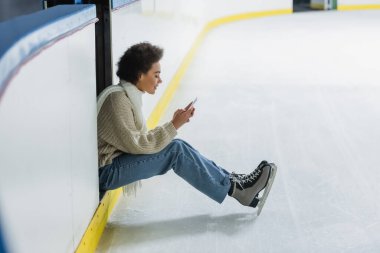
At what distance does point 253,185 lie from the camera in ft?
9.86

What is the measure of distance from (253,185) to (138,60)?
31.8 inches

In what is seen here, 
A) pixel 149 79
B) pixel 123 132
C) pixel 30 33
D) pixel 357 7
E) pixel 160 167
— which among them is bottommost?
pixel 357 7

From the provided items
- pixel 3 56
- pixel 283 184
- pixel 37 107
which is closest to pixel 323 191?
pixel 283 184

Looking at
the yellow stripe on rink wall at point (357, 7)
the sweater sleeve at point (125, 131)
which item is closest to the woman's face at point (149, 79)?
the sweater sleeve at point (125, 131)

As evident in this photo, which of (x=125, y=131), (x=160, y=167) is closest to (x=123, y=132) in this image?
(x=125, y=131)

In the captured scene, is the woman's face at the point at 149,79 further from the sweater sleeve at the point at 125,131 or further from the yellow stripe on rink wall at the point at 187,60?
the yellow stripe on rink wall at the point at 187,60

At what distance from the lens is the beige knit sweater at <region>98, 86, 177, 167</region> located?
8.73 feet

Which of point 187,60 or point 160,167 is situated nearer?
point 160,167

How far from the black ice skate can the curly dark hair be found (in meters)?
0.66

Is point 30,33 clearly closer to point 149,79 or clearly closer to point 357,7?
point 149,79

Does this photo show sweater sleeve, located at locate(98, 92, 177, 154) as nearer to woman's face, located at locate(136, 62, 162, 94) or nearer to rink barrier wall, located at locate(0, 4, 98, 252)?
woman's face, located at locate(136, 62, 162, 94)

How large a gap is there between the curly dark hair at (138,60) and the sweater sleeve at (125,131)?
128mm

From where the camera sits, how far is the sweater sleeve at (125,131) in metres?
2.66

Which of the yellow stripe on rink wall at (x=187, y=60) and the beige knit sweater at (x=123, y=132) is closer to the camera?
the beige knit sweater at (x=123, y=132)
